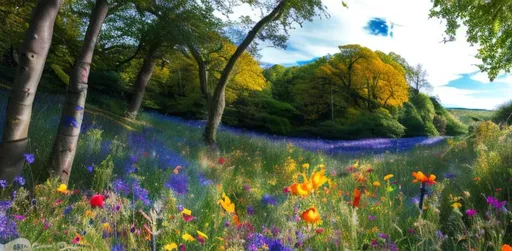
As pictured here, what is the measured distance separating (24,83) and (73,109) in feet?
2.02

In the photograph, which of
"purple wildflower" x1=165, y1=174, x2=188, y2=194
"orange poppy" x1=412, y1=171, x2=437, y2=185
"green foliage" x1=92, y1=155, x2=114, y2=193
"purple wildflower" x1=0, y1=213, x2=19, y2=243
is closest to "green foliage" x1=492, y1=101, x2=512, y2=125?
"purple wildflower" x1=165, y1=174, x2=188, y2=194

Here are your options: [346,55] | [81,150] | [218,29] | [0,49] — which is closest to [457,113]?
[346,55]

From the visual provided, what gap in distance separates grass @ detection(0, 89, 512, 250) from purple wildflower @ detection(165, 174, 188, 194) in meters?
0.02

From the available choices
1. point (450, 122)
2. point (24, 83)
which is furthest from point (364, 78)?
point (24, 83)

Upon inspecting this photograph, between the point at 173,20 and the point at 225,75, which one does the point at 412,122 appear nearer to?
the point at 173,20

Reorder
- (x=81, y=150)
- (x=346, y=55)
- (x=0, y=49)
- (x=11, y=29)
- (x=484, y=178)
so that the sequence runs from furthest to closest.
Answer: (x=346, y=55), (x=0, y=49), (x=11, y=29), (x=81, y=150), (x=484, y=178)

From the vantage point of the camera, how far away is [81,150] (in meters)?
5.14

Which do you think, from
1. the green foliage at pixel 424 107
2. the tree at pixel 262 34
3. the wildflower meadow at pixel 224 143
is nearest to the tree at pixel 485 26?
the wildflower meadow at pixel 224 143

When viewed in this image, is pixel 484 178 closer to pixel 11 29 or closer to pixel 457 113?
pixel 11 29

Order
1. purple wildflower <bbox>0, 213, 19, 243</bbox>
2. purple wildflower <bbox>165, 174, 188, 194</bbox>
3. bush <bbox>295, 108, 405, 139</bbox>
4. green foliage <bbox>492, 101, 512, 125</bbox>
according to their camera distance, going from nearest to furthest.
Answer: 1. purple wildflower <bbox>0, 213, 19, 243</bbox>
2. purple wildflower <bbox>165, 174, 188, 194</bbox>
3. bush <bbox>295, 108, 405, 139</bbox>
4. green foliage <bbox>492, 101, 512, 125</bbox>

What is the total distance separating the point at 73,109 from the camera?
3959 mm

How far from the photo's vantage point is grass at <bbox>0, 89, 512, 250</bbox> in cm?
231

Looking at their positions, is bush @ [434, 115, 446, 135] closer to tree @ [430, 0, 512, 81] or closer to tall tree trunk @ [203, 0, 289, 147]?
tree @ [430, 0, 512, 81]

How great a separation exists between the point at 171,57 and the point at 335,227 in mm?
12648
